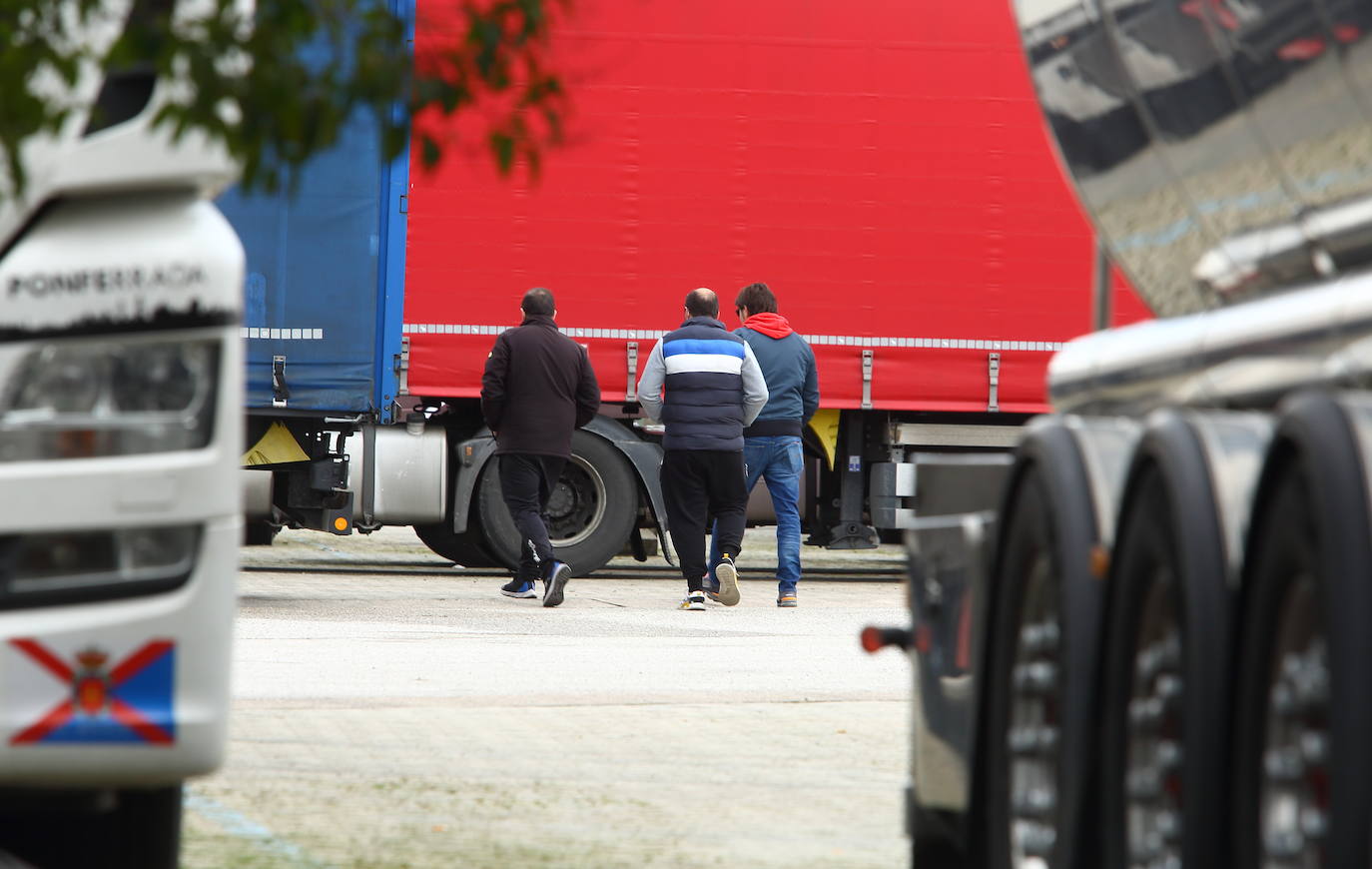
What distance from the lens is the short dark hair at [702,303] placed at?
12844 mm

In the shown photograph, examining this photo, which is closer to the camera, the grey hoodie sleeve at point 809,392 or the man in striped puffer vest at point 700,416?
the man in striped puffer vest at point 700,416

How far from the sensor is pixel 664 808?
6137 millimetres

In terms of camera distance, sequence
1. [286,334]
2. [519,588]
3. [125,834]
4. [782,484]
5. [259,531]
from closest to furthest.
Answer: [125,834] < [519,588] < [782,484] < [286,334] < [259,531]

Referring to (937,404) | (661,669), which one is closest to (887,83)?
(937,404)

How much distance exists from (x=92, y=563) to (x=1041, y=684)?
5.21 feet

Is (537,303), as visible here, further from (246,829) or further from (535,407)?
(246,829)

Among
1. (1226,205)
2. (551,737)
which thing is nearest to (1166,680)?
(1226,205)

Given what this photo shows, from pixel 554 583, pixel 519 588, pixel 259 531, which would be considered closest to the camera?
pixel 554 583

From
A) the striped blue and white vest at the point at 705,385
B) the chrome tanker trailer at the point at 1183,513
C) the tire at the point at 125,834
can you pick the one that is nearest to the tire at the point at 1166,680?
the chrome tanker trailer at the point at 1183,513

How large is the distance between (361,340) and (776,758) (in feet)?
24.4

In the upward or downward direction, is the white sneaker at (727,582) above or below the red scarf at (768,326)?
below

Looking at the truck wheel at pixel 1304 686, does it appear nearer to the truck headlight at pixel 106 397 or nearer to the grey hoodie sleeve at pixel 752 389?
the truck headlight at pixel 106 397

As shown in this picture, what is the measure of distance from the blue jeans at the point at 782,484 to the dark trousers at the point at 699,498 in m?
0.20

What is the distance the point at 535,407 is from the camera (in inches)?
510
